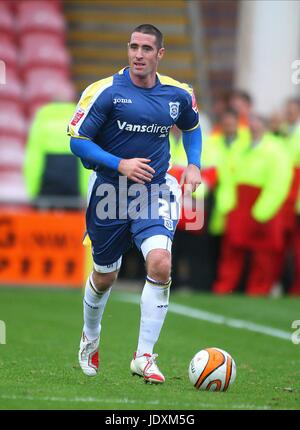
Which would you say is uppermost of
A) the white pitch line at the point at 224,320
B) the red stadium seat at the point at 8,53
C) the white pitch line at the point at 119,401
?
the red stadium seat at the point at 8,53

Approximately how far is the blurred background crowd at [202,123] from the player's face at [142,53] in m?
6.70

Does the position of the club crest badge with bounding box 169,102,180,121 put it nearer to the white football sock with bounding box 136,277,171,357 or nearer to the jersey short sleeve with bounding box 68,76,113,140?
the jersey short sleeve with bounding box 68,76,113,140

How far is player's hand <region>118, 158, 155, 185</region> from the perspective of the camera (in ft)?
25.0

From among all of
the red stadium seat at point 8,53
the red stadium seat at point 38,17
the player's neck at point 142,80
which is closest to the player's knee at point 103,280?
the player's neck at point 142,80

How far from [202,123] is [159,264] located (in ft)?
26.9

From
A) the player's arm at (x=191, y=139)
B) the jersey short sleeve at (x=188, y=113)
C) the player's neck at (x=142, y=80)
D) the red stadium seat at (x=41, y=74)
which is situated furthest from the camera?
the red stadium seat at (x=41, y=74)

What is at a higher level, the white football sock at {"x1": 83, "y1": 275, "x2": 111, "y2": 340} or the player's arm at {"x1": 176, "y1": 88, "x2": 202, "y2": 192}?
the player's arm at {"x1": 176, "y1": 88, "x2": 202, "y2": 192}

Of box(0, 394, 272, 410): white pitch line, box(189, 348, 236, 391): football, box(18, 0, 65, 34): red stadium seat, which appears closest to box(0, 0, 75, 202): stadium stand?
box(18, 0, 65, 34): red stadium seat

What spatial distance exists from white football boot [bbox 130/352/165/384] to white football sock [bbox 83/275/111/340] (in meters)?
0.63

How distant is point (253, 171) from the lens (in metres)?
15.4

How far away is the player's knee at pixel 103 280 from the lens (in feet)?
26.9

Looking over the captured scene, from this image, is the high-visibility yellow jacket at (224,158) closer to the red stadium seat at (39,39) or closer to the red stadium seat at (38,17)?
the red stadium seat at (39,39)
